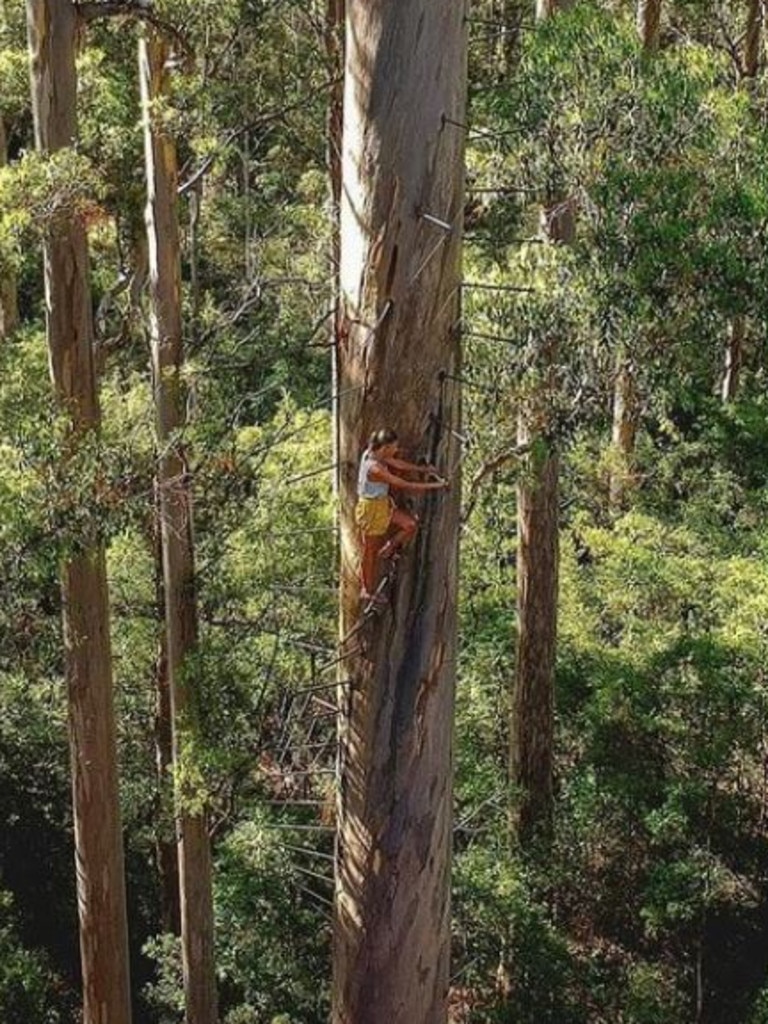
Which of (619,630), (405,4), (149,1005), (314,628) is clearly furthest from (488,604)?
(405,4)

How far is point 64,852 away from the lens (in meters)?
13.3

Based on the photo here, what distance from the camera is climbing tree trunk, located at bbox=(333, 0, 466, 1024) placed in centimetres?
351

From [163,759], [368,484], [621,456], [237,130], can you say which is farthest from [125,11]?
[621,456]

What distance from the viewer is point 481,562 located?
1264 cm

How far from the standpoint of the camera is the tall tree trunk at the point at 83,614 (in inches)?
277

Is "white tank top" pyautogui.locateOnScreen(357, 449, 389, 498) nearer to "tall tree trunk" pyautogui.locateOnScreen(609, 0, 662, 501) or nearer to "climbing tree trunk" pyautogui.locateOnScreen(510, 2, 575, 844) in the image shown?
"climbing tree trunk" pyautogui.locateOnScreen(510, 2, 575, 844)

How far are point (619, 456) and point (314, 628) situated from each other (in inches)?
257

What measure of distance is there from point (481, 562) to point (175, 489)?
4.72 meters

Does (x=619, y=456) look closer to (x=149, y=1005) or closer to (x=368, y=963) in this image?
(x=149, y=1005)

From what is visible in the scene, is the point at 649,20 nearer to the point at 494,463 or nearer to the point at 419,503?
the point at 494,463

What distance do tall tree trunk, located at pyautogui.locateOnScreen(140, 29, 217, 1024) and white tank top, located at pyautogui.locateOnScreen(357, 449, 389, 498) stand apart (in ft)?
15.4

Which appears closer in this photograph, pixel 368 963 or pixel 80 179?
pixel 368 963

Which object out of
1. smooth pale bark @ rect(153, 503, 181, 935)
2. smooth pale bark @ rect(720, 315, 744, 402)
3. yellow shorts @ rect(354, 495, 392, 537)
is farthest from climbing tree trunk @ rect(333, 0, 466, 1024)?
smooth pale bark @ rect(720, 315, 744, 402)

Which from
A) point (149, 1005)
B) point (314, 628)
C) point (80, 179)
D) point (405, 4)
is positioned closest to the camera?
point (405, 4)
